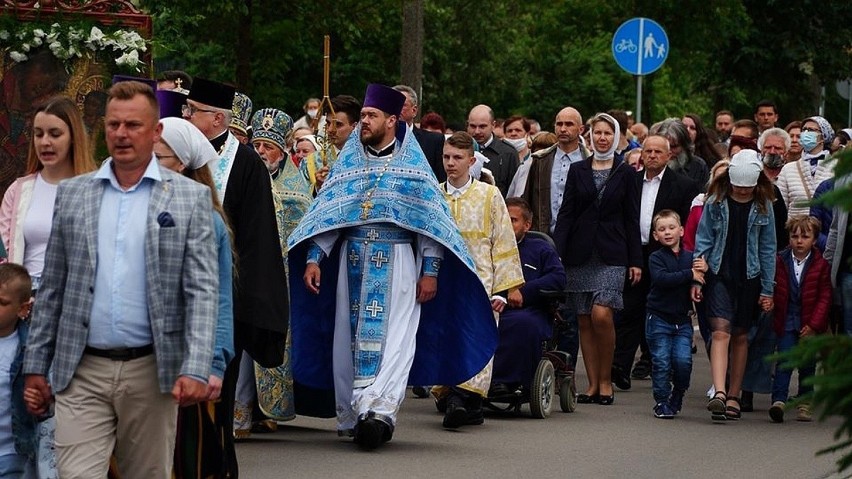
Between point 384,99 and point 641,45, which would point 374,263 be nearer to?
point 384,99

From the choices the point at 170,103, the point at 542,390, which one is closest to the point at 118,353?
the point at 170,103

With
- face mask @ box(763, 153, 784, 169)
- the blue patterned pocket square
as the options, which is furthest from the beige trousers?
face mask @ box(763, 153, 784, 169)

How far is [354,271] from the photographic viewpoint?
452 inches

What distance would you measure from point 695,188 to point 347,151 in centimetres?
457

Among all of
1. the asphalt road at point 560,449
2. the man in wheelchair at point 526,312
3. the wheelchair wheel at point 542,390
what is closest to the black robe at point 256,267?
the asphalt road at point 560,449

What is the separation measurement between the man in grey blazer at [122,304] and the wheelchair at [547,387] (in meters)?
6.18

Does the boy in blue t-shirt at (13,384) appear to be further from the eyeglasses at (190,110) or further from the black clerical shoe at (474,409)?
the black clerical shoe at (474,409)

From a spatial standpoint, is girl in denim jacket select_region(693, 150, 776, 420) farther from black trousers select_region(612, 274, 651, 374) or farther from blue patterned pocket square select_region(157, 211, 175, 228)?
blue patterned pocket square select_region(157, 211, 175, 228)

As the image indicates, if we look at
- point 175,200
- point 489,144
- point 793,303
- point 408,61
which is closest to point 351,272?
point 793,303

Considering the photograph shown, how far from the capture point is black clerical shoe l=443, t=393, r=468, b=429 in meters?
12.2

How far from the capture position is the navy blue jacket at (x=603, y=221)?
1416cm

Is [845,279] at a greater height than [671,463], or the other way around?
[845,279]

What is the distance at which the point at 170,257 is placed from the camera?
270 inches

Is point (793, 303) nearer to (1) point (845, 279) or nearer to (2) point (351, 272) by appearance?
(1) point (845, 279)
